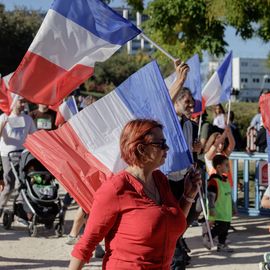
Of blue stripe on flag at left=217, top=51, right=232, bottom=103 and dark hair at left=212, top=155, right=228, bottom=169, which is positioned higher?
blue stripe on flag at left=217, top=51, right=232, bottom=103

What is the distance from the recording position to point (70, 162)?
18.7ft

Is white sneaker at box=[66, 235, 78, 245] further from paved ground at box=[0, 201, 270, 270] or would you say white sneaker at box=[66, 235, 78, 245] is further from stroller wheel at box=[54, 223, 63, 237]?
Result: stroller wheel at box=[54, 223, 63, 237]

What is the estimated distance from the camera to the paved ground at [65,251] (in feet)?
23.9

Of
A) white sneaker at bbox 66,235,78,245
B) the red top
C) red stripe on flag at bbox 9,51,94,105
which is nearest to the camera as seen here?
the red top

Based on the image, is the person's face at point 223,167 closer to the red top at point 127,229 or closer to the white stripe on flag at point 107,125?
the white stripe on flag at point 107,125

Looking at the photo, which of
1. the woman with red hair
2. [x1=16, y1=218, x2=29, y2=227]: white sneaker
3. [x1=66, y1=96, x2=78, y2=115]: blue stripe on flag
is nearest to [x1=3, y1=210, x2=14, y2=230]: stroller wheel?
[x1=16, y1=218, x2=29, y2=227]: white sneaker

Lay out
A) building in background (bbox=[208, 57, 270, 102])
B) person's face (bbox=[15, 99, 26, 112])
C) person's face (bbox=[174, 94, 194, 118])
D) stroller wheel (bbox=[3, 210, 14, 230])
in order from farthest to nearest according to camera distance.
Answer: building in background (bbox=[208, 57, 270, 102])
person's face (bbox=[15, 99, 26, 112])
stroller wheel (bbox=[3, 210, 14, 230])
person's face (bbox=[174, 94, 194, 118])

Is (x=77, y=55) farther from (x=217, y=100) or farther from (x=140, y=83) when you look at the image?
(x=217, y=100)

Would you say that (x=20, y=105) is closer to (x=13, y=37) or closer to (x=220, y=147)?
(x=220, y=147)

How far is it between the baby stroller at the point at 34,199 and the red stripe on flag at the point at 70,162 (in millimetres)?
2839

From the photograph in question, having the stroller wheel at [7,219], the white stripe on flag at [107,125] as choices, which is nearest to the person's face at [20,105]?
the stroller wheel at [7,219]

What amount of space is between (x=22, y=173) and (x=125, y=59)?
162 ft

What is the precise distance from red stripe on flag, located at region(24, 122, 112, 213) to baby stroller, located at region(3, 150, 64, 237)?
284cm

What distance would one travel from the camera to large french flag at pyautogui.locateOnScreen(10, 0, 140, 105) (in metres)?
5.79
